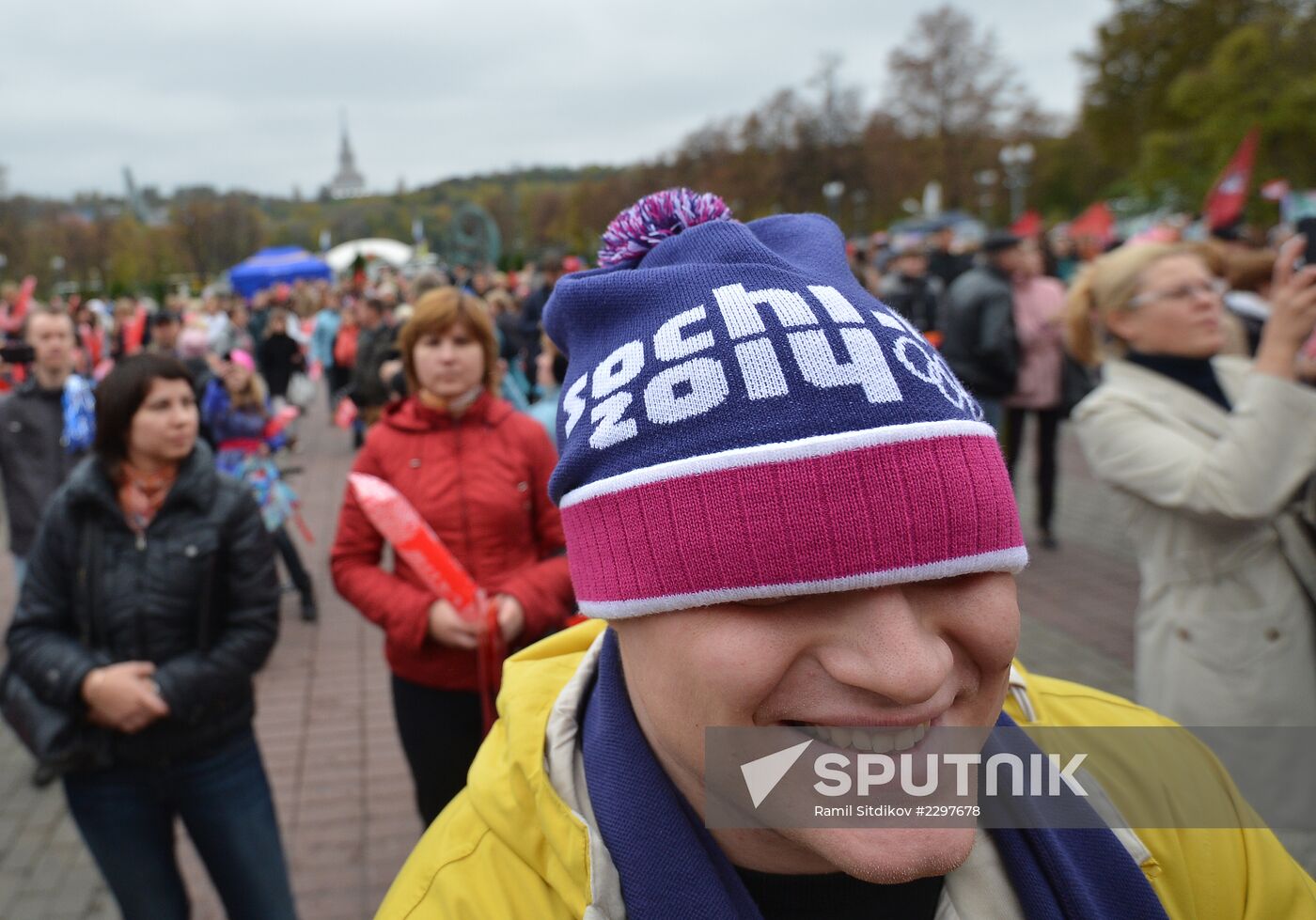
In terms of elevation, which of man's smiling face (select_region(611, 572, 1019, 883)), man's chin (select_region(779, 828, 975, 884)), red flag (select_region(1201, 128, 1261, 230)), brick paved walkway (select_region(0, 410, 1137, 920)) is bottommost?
brick paved walkway (select_region(0, 410, 1137, 920))

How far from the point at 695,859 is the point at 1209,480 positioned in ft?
6.03

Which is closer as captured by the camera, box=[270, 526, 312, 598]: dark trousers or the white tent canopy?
box=[270, 526, 312, 598]: dark trousers

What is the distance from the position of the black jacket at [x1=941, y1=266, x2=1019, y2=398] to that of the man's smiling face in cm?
568

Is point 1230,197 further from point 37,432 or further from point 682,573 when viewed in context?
point 37,432

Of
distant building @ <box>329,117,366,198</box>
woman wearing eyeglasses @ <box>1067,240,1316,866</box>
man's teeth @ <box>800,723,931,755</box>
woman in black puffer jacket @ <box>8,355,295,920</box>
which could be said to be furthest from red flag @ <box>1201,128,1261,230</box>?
distant building @ <box>329,117,366,198</box>

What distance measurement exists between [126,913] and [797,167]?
31.1 metres

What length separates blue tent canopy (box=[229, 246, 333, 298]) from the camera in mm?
26406

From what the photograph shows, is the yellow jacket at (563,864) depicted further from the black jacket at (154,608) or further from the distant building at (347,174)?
the distant building at (347,174)

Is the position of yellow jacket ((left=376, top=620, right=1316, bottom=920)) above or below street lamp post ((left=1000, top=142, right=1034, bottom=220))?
below

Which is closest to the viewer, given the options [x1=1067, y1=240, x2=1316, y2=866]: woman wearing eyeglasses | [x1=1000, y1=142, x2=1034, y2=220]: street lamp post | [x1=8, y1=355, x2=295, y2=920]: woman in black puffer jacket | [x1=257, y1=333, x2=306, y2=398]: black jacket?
[x1=1067, y1=240, x2=1316, y2=866]: woman wearing eyeglasses

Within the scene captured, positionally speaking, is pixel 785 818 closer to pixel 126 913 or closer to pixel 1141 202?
pixel 126 913

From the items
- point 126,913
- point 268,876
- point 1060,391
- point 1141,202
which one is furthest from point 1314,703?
point 1141,202

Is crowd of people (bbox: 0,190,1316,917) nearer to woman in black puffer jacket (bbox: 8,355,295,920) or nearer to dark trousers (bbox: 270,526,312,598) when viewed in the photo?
woman in black puffer jacket (bbox: 8,355,295,920)

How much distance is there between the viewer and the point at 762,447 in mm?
1001
